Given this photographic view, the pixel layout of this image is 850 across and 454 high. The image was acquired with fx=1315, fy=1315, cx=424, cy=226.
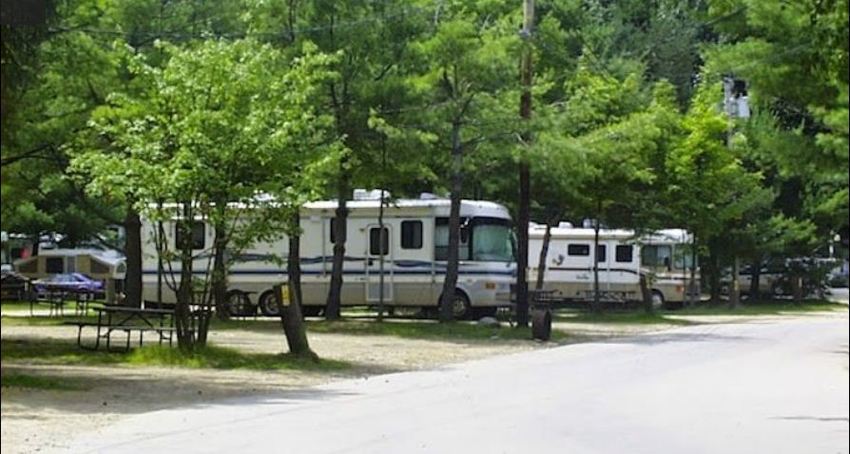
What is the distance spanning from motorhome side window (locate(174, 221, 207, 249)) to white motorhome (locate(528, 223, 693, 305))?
20794mm

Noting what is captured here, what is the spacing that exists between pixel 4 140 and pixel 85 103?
15620 millimetres

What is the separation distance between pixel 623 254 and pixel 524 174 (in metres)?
13.8

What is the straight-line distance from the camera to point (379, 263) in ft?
103

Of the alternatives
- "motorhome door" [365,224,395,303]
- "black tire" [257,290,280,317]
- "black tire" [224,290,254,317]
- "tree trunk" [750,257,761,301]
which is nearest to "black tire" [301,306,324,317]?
"motorhome door" [365,224,395,303]

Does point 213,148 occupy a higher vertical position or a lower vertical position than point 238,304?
higher

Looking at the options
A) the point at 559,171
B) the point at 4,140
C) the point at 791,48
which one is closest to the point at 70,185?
the point at 559,171

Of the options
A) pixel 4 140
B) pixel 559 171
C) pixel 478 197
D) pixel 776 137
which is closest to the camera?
pixel 4 140

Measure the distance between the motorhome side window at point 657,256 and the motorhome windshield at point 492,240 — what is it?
910 centimetres

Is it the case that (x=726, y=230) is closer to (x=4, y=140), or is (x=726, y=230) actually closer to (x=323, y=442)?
(x=323, y=442)

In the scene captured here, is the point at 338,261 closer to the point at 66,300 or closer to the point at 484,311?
the point at 484,311

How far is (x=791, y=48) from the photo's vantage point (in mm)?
9984

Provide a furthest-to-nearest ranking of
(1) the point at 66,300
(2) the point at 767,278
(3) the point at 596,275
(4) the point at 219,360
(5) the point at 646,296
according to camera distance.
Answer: (5) the point at 646,296 < (3) the point at 596,275 < (1) the point at 66,300 < (4) the point at 219,360 < (2) the point at 767,278

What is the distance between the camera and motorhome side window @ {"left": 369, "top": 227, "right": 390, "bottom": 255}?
3131cm

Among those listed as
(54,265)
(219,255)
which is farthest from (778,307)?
(54,265)
